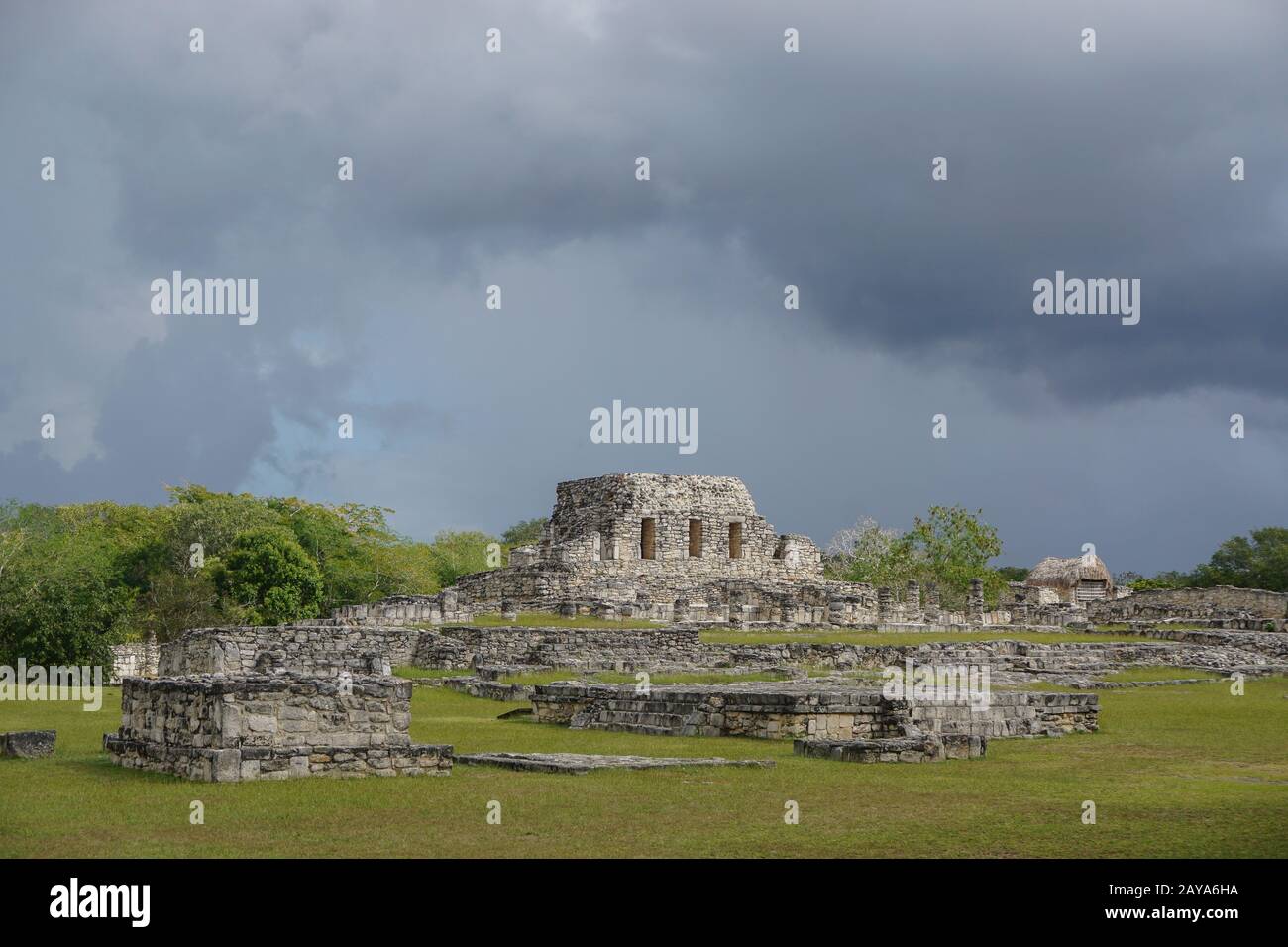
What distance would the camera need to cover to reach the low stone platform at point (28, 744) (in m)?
13.9

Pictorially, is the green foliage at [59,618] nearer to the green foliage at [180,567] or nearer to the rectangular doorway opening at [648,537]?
the green foliage at [180,567]

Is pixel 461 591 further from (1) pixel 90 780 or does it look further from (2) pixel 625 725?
(1) pixel 90 780

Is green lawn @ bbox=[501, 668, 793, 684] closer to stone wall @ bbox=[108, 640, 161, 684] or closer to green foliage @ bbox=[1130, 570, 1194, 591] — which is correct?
stone wall @ bbox=[108, 640, 161, 684]

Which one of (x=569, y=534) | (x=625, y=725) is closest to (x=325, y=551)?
(x=569, y=534)

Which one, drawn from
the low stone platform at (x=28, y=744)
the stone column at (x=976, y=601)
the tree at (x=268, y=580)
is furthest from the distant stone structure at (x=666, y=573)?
the low stone platform at (x=28, y=744)

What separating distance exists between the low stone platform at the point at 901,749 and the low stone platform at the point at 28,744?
7.97m

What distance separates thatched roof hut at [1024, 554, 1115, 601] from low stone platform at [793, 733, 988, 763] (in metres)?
53.4

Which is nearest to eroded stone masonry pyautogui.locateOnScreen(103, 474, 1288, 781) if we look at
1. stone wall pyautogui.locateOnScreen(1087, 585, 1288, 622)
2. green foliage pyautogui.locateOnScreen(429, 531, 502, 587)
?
stone wall pyautogui.locateOnScreen(1087, 585, 1288, 622)

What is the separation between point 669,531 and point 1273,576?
46212mm

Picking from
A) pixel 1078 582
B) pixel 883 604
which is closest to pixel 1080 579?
Result: pixel 1078 582

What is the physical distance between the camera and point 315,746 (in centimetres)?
1221

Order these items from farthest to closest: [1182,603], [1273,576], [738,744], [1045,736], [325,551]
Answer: [1273,576] < [325,551] < [1182,603] < [1045,736] < [738,744]

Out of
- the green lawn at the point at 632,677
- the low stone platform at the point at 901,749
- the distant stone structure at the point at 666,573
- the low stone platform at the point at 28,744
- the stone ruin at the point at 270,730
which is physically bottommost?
the green lawn at the point at 632,677

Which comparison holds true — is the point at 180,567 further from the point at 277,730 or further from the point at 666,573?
the point at 277,730
